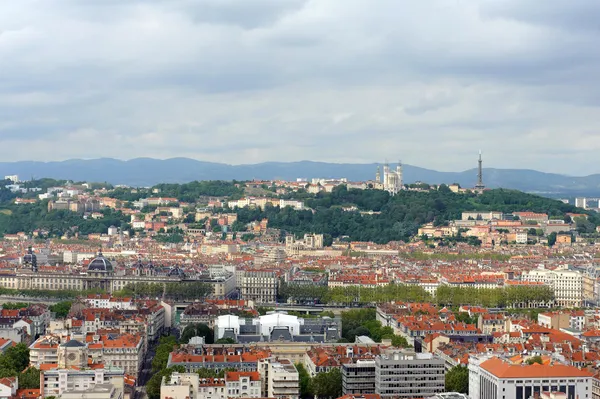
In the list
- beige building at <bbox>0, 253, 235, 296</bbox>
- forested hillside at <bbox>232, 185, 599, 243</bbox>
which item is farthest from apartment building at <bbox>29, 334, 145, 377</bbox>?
forested hillside at <bbox>232, 185, 599, 243</bbox>

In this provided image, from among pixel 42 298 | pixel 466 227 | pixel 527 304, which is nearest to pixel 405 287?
pixel 527 304

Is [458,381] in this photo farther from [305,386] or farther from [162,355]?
[162,355]

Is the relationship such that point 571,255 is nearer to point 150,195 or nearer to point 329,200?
point 329,200

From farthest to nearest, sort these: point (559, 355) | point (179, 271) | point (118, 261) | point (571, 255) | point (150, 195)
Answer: point (150, 195) < point (571, 255) < point (118, 261) < point (179, 271) < point (559, 355)

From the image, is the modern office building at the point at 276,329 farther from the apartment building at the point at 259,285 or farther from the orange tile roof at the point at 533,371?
the apartment building at the point at 259,285

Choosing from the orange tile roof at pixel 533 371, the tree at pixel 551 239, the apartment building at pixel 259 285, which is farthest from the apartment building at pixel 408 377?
the tree at pixel 551 239
